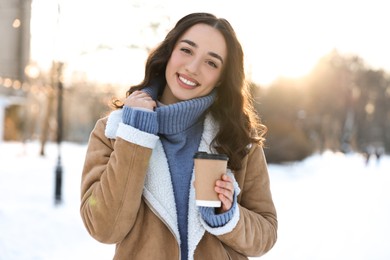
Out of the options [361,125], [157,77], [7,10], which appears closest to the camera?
[157,77]

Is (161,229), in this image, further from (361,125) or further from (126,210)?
(361,125)

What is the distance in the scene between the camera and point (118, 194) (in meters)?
1.81

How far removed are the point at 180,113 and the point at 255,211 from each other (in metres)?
0.54

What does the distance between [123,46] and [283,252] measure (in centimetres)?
918

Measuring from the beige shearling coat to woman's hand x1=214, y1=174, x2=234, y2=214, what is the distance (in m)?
0.07

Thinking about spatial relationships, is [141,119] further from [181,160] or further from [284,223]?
[284,223]

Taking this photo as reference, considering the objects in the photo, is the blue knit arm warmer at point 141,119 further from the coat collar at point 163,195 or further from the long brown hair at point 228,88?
the long brown hair at point 228,88

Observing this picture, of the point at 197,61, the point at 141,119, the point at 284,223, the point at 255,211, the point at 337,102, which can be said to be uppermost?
the point at 197,61

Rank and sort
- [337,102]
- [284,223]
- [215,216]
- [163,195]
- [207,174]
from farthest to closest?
1. [337,102]
2. [284,223]
3. [163,195]
4. [215,216]
5. [207,174]

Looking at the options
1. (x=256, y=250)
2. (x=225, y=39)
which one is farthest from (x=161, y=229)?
(x=225, y=39)

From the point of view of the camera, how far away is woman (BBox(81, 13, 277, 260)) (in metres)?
1.84

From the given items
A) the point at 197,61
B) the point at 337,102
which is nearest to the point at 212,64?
the point at 197,61

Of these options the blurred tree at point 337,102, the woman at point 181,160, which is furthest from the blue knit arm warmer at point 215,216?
the blurred tree at point 337,102

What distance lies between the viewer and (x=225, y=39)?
2068 millimetres
